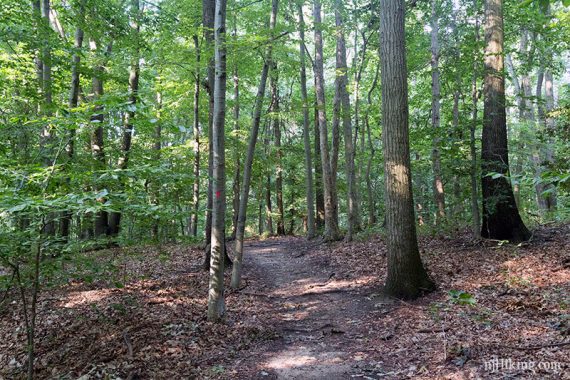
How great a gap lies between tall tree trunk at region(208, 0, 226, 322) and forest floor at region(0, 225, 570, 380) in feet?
1.38

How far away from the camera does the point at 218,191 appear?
6543mm

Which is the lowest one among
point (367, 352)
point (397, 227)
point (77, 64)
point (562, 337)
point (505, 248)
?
point (367, 352)

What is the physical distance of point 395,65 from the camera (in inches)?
278

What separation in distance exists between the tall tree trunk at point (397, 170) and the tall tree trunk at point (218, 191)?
3.03 m

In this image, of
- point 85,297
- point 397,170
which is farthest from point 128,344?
point 397,170

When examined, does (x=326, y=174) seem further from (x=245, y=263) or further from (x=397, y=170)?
(x=397, y=170)

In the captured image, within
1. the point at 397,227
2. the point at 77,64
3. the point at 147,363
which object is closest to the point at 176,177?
the point at 147,363

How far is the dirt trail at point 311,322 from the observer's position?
4.86 meters

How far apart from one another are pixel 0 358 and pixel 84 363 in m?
1.45

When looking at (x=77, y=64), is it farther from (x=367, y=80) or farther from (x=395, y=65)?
(x=367, y=80)

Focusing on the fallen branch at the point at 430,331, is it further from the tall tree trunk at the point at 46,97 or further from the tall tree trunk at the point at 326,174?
the tall tree trunk at the point at 326,174

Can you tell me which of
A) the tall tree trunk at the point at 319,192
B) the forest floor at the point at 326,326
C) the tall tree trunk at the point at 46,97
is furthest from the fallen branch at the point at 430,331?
the tall tree trunk at the point at 319,192

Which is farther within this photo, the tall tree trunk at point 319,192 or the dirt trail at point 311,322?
the tall tree trunk at point 319,192

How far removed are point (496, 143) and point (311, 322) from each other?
20.5ft
